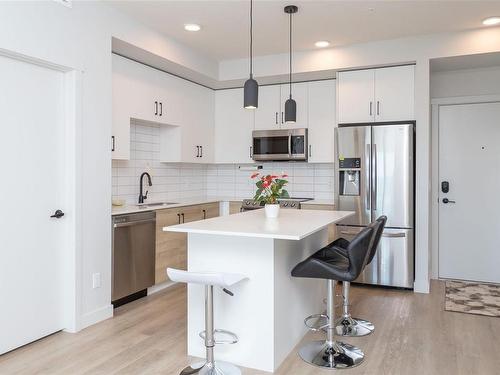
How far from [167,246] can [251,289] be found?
77.6 inches

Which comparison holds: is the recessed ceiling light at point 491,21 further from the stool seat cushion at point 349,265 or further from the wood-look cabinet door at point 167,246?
the wood-look cabinet door at point 167,246

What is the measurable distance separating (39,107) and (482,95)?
4.63 m

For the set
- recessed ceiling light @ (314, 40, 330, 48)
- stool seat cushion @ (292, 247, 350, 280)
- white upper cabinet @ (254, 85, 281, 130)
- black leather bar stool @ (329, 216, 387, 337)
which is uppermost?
recessed ceiling light @ (314, 40, 330, 48)

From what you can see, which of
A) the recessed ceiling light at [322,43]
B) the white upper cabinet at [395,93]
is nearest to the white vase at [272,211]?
the white upper cabinet at [395,93]

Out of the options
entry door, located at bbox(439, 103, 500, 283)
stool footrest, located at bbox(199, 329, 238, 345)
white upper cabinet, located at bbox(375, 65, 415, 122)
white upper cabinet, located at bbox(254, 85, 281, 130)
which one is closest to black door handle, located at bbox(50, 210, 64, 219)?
stool footrest, located at bbox(199, 329, 238, 345)

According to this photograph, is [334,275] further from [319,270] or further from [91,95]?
[91,95]

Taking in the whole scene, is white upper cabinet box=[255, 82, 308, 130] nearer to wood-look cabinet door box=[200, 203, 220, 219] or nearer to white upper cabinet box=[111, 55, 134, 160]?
wood-look cabinet door box=[200, 203, 220, 219]

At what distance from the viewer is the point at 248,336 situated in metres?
2.74

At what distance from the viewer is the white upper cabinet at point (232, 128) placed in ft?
18.6

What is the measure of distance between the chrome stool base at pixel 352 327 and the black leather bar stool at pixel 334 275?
28 centimetres

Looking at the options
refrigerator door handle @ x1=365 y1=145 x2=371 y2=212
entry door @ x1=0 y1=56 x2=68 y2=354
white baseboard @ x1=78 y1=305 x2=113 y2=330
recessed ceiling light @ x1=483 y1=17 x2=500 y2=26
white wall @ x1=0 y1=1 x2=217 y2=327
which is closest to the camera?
entry door @ x1=0 y1=56 x2=68 y2=354

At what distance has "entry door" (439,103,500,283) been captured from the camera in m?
4.92

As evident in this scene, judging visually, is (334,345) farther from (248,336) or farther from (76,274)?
(76,274)

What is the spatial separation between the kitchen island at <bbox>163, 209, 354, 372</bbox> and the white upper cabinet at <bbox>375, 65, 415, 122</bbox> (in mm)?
2124
